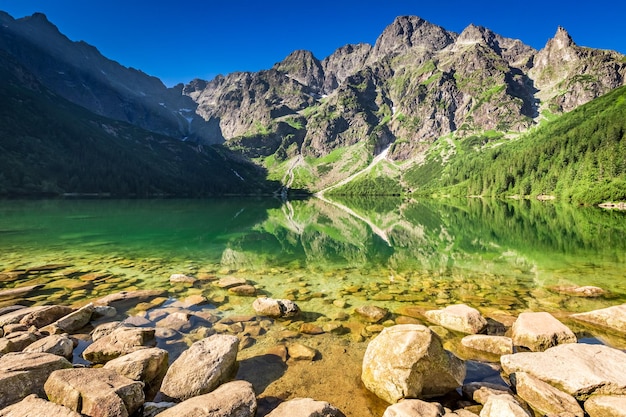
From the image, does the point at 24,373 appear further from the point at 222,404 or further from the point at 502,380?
the point at 502,380

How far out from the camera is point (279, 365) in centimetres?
1082

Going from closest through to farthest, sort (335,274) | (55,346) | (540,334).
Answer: (55,346) → (540,334) → (335,274)

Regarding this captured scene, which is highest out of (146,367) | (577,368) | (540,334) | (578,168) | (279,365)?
(578,168)

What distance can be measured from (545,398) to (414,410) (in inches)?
146

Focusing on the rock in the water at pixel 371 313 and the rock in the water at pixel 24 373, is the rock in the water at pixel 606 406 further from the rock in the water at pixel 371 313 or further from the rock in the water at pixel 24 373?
the rock in the water at pixel 24 373

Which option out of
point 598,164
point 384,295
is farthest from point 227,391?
point 598,164

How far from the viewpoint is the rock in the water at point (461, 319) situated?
13164mm

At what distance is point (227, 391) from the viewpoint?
26.2 feet

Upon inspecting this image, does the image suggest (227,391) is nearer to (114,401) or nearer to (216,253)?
(114,401)

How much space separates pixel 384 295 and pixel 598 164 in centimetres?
17294

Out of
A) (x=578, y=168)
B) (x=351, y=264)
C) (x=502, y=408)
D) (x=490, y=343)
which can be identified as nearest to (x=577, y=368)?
(x=490, y=343)

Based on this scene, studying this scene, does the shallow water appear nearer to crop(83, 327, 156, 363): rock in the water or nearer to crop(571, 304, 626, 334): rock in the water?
crop(571, 304, 626, 334): rock in the water

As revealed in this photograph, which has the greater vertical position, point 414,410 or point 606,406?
point 606,406

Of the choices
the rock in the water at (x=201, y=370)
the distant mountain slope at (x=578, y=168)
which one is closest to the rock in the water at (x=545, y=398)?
the rock in the water at (x=201, y=370)
